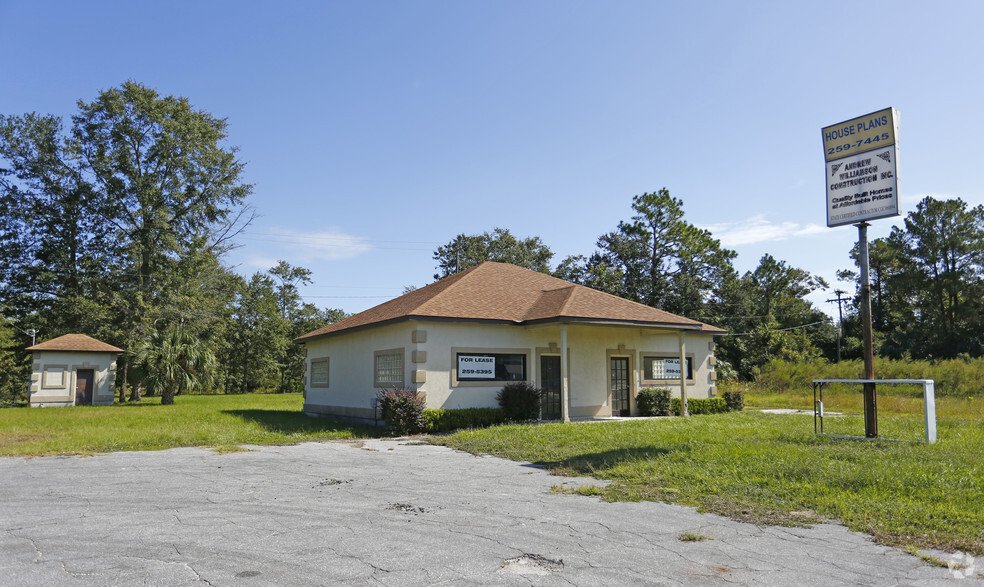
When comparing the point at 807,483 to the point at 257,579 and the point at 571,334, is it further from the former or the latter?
the point at 571,334

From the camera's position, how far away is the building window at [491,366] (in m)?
17.9

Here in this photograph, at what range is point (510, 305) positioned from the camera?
65.2ft

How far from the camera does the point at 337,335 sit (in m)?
22.3

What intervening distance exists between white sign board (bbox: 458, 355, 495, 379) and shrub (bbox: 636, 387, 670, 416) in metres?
5.76

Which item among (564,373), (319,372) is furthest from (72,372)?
(564,373)

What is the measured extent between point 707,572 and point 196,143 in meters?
39.4

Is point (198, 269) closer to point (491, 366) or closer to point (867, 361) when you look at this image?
point (491, 366)

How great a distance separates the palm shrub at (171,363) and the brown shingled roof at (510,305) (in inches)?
401

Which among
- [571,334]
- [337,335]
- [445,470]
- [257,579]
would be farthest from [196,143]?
[257,579]

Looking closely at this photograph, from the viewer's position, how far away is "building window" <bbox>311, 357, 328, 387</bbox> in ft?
77.7

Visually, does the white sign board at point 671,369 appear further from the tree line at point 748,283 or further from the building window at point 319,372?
the tree line at point 748,283

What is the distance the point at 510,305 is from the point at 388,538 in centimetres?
1421

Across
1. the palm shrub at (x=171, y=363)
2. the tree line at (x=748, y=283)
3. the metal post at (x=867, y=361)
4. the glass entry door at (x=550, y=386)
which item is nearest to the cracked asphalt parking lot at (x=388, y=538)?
the metal post at (x=867, y=361)

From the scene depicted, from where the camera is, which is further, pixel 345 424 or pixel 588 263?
pixel 588 263
